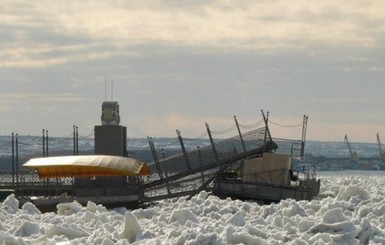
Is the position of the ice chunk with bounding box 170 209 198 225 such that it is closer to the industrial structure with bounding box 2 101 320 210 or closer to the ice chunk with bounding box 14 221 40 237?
the ice chunk with bounding box 14 221 40 237

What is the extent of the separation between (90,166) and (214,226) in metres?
13.3

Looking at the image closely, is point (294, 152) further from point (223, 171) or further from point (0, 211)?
point (0, 211)

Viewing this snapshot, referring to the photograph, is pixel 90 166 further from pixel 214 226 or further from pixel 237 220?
pixel 214 226

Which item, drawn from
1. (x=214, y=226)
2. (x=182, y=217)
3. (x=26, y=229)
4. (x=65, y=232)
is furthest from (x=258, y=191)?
(x=26, y=229)

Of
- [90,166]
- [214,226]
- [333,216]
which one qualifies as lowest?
[214,226]

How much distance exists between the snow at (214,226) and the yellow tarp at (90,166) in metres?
7.73

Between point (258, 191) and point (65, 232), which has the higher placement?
point (65, 232)

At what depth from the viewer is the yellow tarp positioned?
3136 centimetres

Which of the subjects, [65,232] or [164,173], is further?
[164,173]

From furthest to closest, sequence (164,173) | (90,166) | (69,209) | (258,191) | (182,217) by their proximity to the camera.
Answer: (164,173), (258,191), (90,166), (69,209), (182,217)

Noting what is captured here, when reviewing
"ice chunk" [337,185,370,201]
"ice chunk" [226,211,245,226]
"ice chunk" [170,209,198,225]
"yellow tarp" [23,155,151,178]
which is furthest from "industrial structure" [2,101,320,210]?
"ice chunk" [226,211,245,226]

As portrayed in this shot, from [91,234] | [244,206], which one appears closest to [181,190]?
[244,206]

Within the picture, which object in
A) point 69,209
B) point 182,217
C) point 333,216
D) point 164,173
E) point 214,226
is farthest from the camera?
point 164,173

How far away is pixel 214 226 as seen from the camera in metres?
18.8
